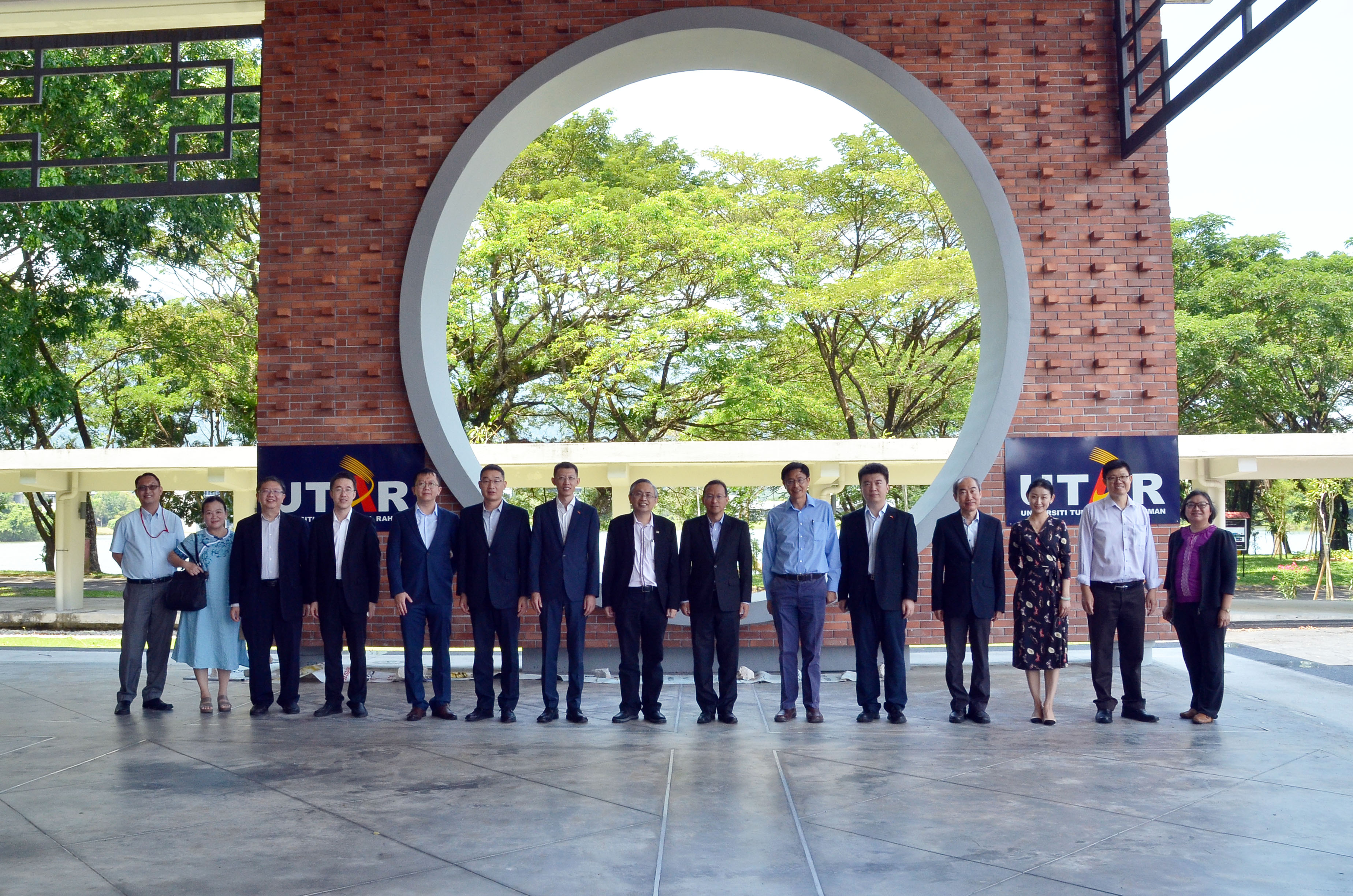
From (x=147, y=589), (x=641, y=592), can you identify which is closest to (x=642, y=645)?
(x=641, y=592)

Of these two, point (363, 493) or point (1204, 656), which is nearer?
point (1204, 656)

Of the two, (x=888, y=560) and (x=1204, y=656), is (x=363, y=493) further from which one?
(x=1204, y=656)

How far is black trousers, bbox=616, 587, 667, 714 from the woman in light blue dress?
2007 millimetres

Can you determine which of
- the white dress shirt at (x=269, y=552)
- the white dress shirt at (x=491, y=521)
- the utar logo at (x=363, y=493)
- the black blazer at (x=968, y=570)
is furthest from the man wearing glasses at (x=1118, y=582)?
the white dress shirt at (x=269, y=552)

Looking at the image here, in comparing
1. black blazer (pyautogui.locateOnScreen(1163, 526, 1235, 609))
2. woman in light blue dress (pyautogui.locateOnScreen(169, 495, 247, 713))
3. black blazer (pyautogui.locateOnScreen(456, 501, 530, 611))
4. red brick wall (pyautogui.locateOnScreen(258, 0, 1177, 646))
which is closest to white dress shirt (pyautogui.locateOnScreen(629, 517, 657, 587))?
black blazer (pyautogui.locateOnScreen(456, 501, 530, 611))

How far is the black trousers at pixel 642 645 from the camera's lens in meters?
5.08

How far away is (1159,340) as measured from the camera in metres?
6.20

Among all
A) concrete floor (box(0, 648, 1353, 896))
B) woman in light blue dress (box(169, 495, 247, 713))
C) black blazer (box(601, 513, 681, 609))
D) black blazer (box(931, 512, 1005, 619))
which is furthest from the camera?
woman in light blue dress (box(169, 495, 247, 713))

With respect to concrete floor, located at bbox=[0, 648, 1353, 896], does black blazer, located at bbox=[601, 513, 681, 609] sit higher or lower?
higher

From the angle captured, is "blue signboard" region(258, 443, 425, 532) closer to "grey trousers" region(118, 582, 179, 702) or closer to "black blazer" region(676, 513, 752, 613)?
"grey trousers" region(118, 582, 179, 702)

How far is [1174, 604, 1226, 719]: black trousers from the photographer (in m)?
4.90

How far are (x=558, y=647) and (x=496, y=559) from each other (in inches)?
20.8

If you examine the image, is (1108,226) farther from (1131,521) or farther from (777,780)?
(777,780)

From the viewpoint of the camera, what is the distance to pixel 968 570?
197 inches
